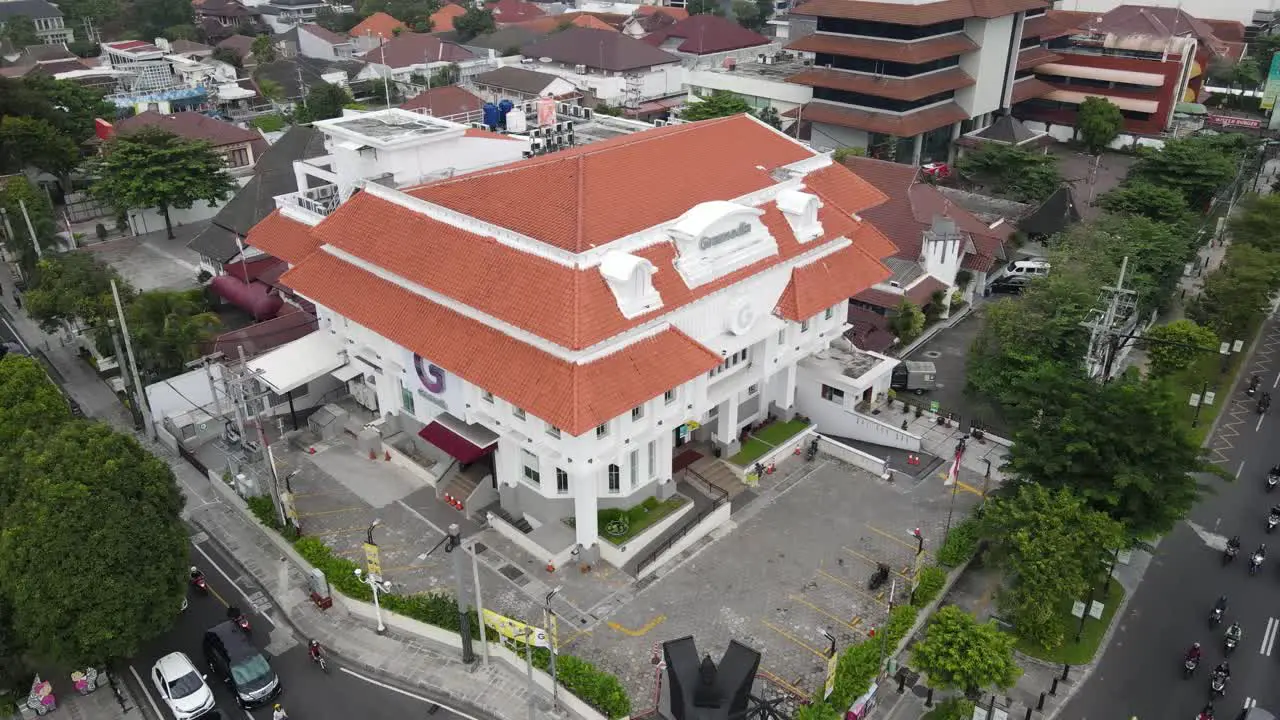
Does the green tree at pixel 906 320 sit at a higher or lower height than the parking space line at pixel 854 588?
higher

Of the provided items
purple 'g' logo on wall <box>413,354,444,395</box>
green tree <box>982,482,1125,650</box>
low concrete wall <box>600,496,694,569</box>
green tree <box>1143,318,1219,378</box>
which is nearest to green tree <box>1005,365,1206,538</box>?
green tree <box>982,482,1125,650</box>

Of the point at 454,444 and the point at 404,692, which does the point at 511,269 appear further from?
the point at 404,692

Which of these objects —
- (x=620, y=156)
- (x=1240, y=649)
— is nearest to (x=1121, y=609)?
(x=1240, y=649)

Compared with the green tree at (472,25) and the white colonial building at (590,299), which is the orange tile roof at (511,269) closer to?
the white colonial building at (590,299)

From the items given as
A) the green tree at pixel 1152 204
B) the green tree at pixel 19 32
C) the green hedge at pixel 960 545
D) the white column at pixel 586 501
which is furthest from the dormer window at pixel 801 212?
the green tree at pixel 19 32

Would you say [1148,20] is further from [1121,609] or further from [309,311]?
[309,311]

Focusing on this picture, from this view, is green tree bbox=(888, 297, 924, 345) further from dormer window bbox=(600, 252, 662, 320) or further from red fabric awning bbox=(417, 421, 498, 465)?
red fabric awning bbox=(417, 421, 498, 465)

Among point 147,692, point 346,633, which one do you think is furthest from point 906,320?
point 147,692
